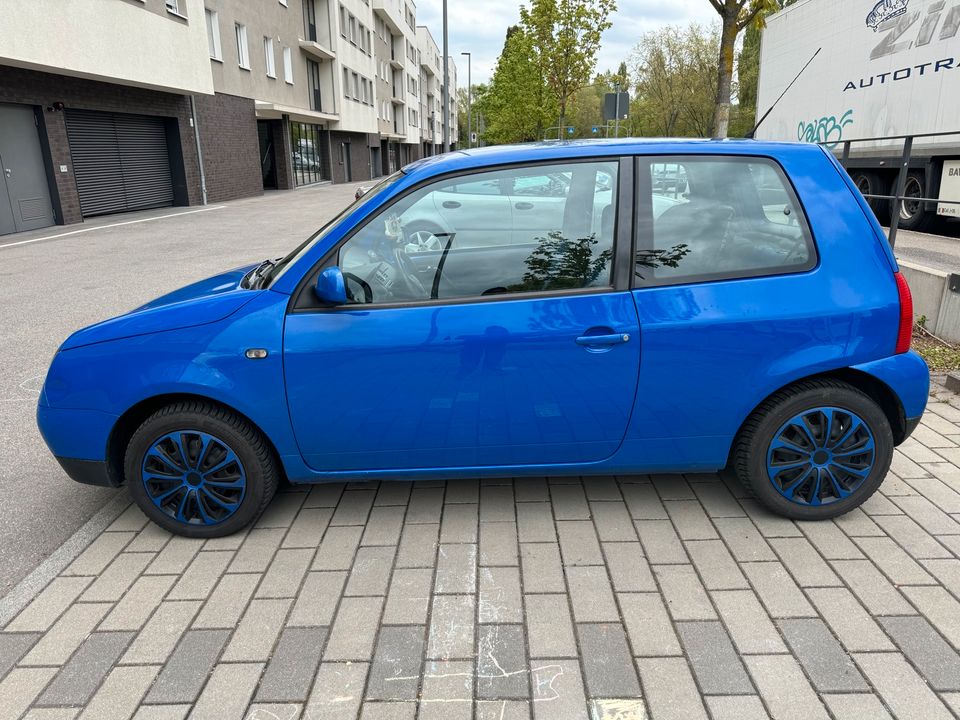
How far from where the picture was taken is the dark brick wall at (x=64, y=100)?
48.1 feet

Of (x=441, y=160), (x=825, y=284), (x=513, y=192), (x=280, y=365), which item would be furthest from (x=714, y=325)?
(x=280, y=365)

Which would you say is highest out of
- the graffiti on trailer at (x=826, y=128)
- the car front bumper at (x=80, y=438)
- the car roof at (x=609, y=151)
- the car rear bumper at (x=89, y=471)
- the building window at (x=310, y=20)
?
the building window at (x=310, y=20)

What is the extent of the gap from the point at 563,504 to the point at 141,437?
1960 mm

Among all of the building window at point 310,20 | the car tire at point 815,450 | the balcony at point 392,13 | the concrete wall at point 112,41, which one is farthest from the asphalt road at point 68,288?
the balcony at point 392,13

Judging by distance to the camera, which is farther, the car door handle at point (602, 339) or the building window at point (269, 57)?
the building window at point (269, 57)

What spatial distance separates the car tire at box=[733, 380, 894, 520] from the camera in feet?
9.96

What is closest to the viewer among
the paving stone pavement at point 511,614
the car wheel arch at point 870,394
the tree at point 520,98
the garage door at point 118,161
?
the paving stone pavement at point 511,614

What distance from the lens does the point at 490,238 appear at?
306 centimetres

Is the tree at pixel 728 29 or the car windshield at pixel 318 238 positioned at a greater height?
the tree at pixel 728 29

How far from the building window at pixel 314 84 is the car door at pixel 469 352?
33229 millimetres

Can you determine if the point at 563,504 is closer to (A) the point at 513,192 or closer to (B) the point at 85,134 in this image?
(A) the point at 513,192

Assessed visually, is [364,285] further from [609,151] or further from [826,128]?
[826,128]

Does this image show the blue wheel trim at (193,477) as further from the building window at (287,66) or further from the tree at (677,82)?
the tree at (677,82)

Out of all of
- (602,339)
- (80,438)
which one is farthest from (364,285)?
(80,438)
